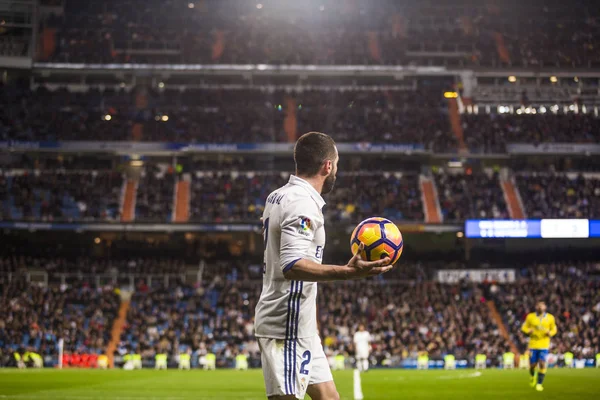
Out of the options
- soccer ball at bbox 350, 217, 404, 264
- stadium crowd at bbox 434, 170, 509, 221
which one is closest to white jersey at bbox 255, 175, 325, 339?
soccer ball at bbox 350, 217, 404, 264

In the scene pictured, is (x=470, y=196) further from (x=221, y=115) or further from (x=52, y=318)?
(x=52, y=318)

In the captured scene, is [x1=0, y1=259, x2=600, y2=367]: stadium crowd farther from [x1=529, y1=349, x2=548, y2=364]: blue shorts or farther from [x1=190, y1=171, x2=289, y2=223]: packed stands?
[x1=529, y1=349, x2=548, y2=364]: blue shorts

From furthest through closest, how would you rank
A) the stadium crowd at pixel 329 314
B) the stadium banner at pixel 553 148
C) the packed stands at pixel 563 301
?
the stadium banner at pixel 553 148 → the packed stands at pixel 563 301 → the stadium crowd at pixel 329 314

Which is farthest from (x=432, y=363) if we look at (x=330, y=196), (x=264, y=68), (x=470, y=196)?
(x=264, y=68)

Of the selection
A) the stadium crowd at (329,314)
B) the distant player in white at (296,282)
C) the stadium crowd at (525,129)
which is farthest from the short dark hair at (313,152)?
the stadium crowd at (525,129)

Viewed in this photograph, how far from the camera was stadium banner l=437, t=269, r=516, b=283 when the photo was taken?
4825 cm

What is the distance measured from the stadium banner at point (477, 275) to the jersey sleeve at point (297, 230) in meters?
43.4

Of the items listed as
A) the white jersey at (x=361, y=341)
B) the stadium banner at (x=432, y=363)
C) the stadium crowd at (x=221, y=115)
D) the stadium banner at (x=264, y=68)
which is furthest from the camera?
the stadium banner at (x=264, y=68)

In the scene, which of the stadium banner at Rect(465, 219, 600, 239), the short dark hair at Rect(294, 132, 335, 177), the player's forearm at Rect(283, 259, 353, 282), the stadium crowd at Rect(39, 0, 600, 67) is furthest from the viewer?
the stadium crowd at Rect(39, 0, 600, 67)

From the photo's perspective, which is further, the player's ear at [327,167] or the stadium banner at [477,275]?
the stadium banner at [477,275]

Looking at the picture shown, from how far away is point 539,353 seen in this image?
21.0 m

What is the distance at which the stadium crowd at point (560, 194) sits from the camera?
50.9 m

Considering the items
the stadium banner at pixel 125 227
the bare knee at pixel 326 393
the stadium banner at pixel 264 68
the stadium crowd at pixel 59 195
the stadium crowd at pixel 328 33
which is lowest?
the bare knee at pixel 326 393

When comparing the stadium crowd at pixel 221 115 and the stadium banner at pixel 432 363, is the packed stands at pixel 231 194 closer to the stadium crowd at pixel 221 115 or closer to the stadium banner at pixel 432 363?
the stadium crowd at pixel 221 115
